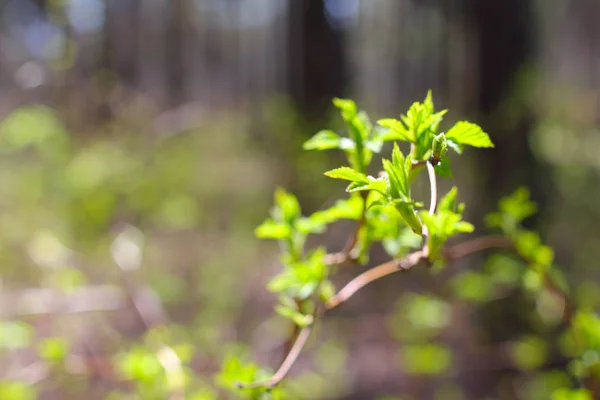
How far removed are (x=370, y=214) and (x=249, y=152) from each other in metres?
3.27

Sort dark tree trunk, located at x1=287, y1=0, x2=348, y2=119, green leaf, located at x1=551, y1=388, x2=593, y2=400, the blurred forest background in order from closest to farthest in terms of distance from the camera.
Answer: green leaf, located at x1=551, y1=388, x2=593, y2=400 < the blurred forest background < dark tree trunk, located at x1=287, y1=0, x2=348, y2=119

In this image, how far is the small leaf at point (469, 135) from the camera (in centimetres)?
57

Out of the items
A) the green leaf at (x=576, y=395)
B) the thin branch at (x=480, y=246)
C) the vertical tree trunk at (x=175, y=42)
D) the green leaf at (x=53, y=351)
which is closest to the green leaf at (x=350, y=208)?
the thin branch at (x=480, y=246)

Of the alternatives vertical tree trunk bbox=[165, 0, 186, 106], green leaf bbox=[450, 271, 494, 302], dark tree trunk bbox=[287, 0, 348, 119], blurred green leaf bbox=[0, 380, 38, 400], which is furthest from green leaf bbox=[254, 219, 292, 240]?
vertical tree trunk bbox=[165, 0, 186, 106]

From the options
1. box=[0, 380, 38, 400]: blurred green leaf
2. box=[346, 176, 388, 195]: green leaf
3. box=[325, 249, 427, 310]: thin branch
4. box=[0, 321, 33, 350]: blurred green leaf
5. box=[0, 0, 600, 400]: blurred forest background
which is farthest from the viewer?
box=[0, 0, 600, 400]: blurred forest background

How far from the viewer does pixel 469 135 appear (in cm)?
58

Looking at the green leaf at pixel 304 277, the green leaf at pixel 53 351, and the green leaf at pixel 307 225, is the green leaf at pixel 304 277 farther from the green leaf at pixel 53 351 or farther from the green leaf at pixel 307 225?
the green leaf at pixel 53 351

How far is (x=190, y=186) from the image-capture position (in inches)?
132

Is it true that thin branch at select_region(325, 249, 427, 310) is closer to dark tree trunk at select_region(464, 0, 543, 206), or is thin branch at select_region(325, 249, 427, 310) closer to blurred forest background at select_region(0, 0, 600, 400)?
blurred forest background at select_region(0, 0, 600, 400)

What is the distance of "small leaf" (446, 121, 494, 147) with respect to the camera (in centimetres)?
57

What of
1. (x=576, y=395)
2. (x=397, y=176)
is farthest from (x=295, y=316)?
(x=576, y=395)

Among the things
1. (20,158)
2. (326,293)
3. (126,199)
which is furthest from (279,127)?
(326,293)

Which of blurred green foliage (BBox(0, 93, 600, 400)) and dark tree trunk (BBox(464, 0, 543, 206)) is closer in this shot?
blurred green foliage (BBox(0, 93, 600, 400))

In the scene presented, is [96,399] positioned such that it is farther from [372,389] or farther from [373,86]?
[373,86]
